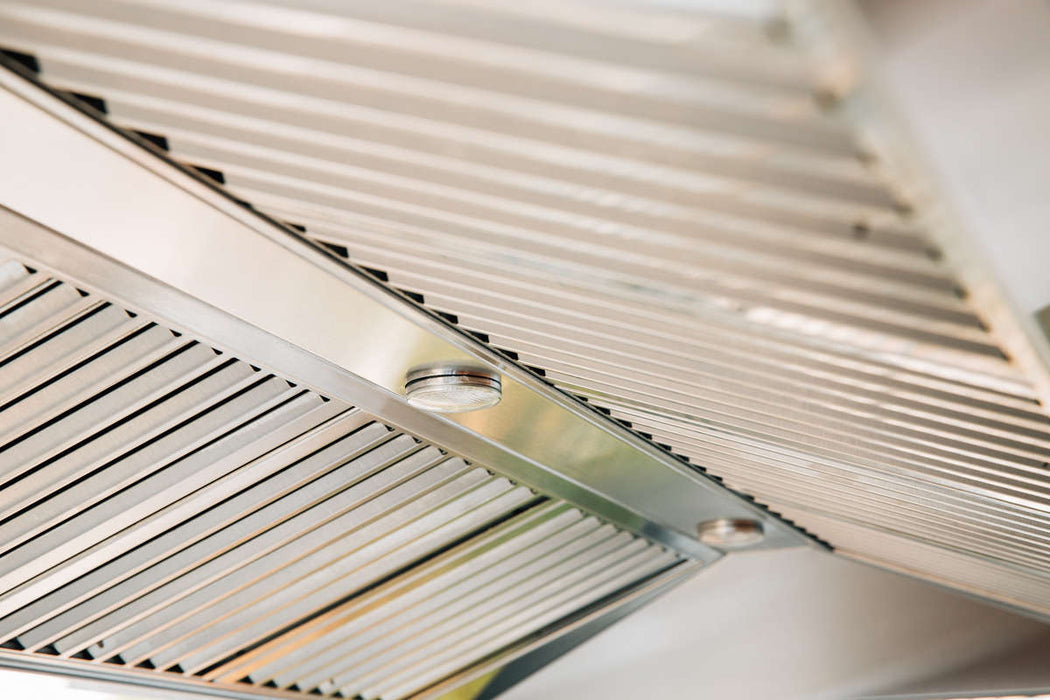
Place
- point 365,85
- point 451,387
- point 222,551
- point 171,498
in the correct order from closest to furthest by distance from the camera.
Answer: point 365,85 < point 451,387 < point 171,498 < point 222,551

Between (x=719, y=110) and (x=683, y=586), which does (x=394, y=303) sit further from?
(x=683, y=586)

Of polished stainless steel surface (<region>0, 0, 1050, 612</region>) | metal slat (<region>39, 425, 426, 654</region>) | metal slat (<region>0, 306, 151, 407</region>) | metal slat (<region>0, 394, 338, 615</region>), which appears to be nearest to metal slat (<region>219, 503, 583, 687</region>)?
metal slat (<region>39, 425, 426, 654</region>)

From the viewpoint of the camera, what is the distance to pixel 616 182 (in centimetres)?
96

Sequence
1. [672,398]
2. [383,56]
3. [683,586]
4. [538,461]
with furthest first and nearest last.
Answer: [683,586], [538,461], [672,398], [383,56]

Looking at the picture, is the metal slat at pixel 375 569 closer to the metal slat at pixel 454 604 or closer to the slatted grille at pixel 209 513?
the slatted grille at pixel 209 513

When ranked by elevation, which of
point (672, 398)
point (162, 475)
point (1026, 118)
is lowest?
point (162, 475)

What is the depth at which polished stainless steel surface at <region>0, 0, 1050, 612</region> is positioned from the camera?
777mm

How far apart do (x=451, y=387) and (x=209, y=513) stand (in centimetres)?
58

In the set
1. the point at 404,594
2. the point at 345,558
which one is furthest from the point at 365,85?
the point at 404,594

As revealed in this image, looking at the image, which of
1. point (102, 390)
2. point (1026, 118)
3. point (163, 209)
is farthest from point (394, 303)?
point (1026, 118)

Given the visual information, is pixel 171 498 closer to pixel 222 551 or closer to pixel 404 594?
pixel 222 551

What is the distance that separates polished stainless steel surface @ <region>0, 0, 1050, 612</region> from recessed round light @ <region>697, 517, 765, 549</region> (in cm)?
121

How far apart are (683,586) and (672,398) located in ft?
6.48

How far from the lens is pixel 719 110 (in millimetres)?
797
